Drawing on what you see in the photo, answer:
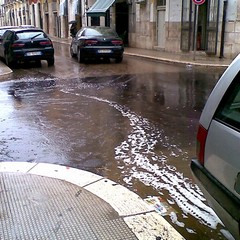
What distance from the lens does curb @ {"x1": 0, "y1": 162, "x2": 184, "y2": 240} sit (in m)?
3.22

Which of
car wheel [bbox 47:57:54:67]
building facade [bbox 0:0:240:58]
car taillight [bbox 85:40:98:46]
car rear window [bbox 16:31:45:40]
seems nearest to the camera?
car rear window [bbox 16:31:45:40]

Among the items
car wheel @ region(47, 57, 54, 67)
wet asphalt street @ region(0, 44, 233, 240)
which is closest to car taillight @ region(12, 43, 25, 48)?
car wheel @ region(47, 57, 54, 67)

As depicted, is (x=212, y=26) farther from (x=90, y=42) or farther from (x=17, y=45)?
(x=17, y=45)

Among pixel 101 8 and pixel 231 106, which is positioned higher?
pixel 101 8

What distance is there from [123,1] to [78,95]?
57.2ft

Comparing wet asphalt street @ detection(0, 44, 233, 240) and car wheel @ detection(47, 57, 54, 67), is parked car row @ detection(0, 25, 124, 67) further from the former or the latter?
wet asphalt street @ detection(0, 44, 233, 240)

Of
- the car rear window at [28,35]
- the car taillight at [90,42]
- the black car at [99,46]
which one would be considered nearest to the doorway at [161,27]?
the black car at [99,46]

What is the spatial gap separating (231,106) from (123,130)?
3.72 m

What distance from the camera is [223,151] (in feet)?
8.67

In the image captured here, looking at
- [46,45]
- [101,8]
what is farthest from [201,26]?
[101,8]

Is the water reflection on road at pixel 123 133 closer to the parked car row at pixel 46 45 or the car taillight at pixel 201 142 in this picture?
the car taillight at pixel 201 142

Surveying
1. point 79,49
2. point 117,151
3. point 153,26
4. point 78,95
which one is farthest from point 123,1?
point 117,151

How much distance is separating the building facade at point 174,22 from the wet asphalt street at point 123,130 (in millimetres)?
5101

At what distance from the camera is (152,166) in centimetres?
483
